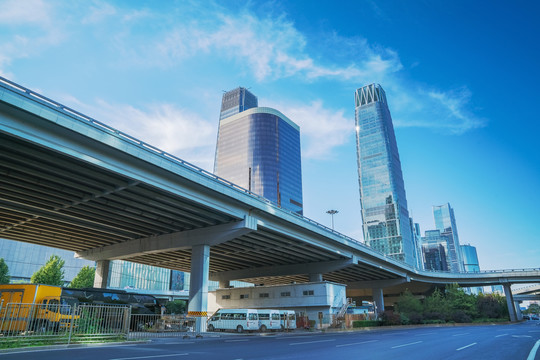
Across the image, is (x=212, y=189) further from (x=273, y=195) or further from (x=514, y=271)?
(x=273, y=195)

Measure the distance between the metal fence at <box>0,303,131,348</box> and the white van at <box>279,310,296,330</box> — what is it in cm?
1936

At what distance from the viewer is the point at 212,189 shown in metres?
29.3

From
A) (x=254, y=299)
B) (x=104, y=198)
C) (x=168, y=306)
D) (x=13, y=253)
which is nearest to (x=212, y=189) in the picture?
(x=104, y=198)

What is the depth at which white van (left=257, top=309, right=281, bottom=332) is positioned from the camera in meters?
34.5

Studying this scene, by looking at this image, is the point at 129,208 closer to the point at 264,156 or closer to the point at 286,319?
the point at 286,319

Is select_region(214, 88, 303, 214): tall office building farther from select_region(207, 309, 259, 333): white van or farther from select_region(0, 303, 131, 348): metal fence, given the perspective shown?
select_region(0, 303, 131, 348): metal fence

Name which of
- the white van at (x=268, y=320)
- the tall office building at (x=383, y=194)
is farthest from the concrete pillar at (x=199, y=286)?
the tall office building at (x=383, y=194)

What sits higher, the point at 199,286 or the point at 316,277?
the point at 316,277

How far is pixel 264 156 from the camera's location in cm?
16325

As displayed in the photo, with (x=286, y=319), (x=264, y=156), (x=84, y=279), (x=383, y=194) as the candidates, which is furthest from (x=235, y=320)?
(x=383, y=194)

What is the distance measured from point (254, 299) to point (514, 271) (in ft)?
204

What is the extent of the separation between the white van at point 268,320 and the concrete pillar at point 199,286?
539cm

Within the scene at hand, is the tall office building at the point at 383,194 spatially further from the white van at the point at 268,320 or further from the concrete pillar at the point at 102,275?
the concrete pillar at the point at 102,275

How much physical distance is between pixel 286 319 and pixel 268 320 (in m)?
3.68
